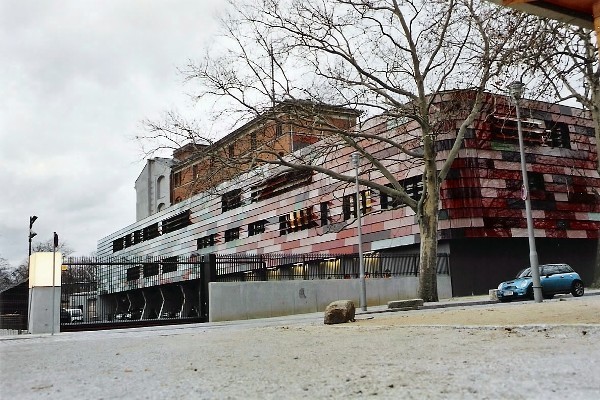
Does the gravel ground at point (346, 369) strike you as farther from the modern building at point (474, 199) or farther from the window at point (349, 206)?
the window at point (349, 206)

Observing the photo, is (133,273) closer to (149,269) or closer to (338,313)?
(149,269)

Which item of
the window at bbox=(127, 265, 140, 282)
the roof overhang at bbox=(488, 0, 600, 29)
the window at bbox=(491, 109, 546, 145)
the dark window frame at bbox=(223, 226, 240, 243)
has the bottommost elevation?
the window at bbox=(127, 265, 140, 282)

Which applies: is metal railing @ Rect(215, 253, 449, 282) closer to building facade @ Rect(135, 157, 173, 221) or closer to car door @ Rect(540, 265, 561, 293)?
car door @ Rect(540, 265, 561, 293)

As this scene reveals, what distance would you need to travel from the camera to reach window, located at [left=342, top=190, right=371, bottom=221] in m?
35.2

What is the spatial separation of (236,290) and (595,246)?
1011 inches

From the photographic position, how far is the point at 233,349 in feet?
27.6

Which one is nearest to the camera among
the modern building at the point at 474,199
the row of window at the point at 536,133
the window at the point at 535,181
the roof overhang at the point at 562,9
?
the roof overhang at the point at 562,9

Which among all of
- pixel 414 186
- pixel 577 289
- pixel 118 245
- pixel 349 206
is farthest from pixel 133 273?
pixel 118 245

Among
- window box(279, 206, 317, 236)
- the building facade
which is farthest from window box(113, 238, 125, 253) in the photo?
window box(279, 206, 317, 236)

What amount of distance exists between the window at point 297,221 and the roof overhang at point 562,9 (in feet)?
97.7

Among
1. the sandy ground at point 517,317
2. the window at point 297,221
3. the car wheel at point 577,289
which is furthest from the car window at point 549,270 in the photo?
the window at point 297,221

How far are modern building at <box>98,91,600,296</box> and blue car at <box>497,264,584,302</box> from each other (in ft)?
19.8

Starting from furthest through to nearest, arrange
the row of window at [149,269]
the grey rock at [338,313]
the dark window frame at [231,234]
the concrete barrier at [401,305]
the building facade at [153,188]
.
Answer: the building facade at [153,188] < the dark window frame at [231,234] < the row of window at [149,269] < the concrete barrier at [401,305] < the grey rock at [338,313]

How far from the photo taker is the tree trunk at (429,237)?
22.4 m
